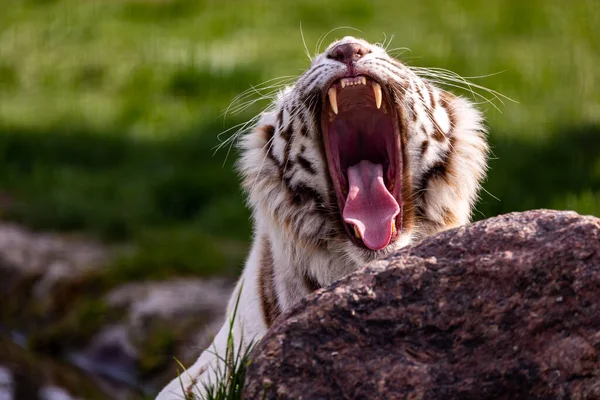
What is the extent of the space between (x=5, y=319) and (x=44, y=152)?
74.0 inches

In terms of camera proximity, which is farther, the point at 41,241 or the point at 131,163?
the point at 131,163

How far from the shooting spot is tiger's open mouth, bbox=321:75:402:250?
9.07 feet

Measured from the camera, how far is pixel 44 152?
22.2ft

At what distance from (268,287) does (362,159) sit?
466 mm

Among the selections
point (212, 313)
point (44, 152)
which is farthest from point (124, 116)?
point (212, 313)

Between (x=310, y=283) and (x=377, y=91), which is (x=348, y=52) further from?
(x=310, y=283)

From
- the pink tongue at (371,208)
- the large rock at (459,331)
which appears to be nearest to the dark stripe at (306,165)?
the pink tongue at (371,208)

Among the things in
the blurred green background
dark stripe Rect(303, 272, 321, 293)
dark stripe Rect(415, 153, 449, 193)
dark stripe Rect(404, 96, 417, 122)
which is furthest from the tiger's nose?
the blurred green background

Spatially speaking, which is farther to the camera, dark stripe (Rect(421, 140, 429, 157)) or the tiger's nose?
dark stripe (Rect(421, 140, 429, 157))

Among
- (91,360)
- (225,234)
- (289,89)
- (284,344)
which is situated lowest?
(91,360)

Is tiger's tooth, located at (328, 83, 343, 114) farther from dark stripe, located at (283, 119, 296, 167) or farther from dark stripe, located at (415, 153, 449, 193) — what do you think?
dark stripe, located at (415, 153, 449, 193)

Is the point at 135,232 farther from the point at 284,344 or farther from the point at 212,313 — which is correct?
the point at 284,344

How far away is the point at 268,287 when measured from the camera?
9.49 ft

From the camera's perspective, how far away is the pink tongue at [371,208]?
9.02 ft
